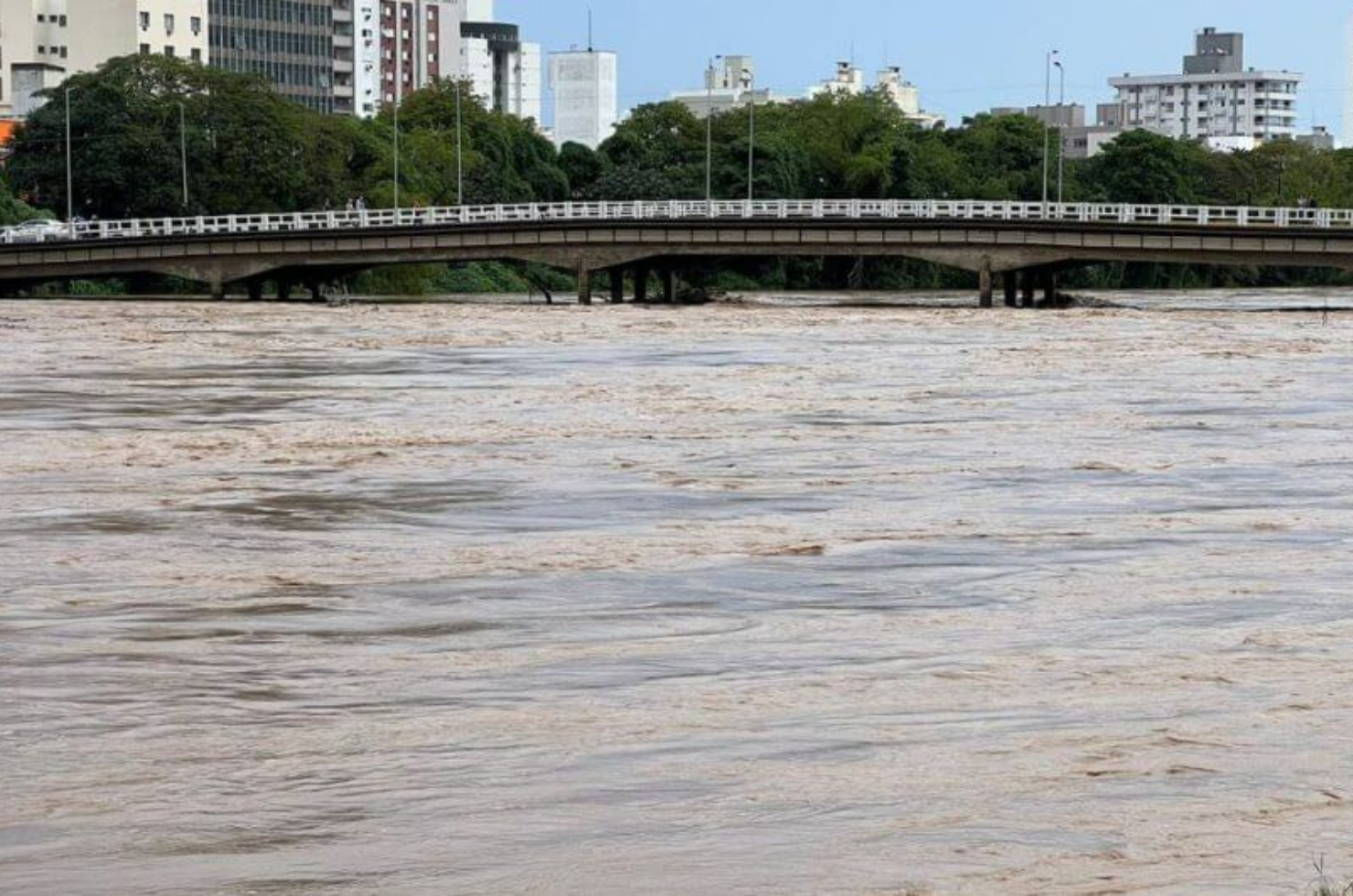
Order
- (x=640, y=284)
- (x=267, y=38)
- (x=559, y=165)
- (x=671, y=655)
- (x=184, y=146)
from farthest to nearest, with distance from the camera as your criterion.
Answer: (x=267, y=38)
(x=559, y=165)
(x=184, y=146)
(x=640, y=284)
(x=671, y=655)

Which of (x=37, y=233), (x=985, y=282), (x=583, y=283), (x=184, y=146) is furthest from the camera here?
(x=184, y=146)

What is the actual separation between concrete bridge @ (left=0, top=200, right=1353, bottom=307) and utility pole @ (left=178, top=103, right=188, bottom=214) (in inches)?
549

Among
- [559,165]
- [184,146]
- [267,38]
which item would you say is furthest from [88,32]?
[184,146]

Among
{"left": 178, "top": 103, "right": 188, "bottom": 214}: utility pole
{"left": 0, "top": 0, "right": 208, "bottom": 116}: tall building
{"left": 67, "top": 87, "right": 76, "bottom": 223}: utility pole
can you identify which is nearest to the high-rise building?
{"left": 0, "top": 0, "right": 208, "bottom": 116}: tall building

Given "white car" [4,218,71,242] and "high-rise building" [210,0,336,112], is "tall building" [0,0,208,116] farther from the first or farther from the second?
"white car" [4,218,71,242]

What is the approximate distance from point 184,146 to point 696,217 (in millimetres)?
30277

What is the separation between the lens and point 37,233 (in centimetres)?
10212

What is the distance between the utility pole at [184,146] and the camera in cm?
11631

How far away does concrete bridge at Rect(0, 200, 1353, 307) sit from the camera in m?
92.4

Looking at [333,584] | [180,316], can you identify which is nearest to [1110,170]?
[180,316]

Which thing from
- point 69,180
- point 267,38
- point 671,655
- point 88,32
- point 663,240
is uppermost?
point 267,38

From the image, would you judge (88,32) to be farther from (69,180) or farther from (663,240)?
(663,240)

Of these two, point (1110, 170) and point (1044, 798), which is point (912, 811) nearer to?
point (1044, 798)

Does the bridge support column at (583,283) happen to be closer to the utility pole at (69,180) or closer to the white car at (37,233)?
the white car at (37,233)
